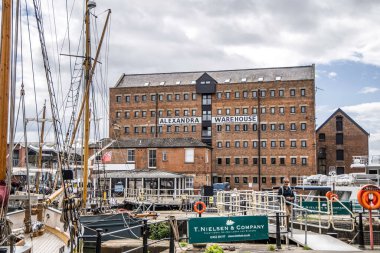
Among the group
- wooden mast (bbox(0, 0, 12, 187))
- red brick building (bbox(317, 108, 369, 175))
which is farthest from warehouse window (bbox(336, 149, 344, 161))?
wooden mast (bbox(0, 0, 12, 187))

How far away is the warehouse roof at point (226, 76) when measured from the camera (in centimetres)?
7019

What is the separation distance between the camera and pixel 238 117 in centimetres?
6900

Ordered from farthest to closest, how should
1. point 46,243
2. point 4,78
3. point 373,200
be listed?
1. point 373,200
2. point 46,243
3. point 4,78

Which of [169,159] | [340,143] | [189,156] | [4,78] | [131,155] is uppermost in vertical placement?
[340,143]

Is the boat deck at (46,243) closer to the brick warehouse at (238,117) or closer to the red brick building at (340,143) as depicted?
the brick warehouse at (238,117)

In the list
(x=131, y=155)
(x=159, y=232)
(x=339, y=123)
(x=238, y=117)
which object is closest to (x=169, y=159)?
(x=131, y=155)

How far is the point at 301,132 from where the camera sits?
6606 cm

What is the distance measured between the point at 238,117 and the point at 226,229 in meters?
56.7

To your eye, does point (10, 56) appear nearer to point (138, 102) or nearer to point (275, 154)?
point (275, 154)

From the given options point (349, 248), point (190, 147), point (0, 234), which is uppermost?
Result: point (190, 147)

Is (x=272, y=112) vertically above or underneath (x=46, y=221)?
above

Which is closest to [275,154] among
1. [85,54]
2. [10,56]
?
[85,54]

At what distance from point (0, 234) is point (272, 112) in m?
60.8

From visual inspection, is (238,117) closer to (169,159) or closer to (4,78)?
(169,159)
